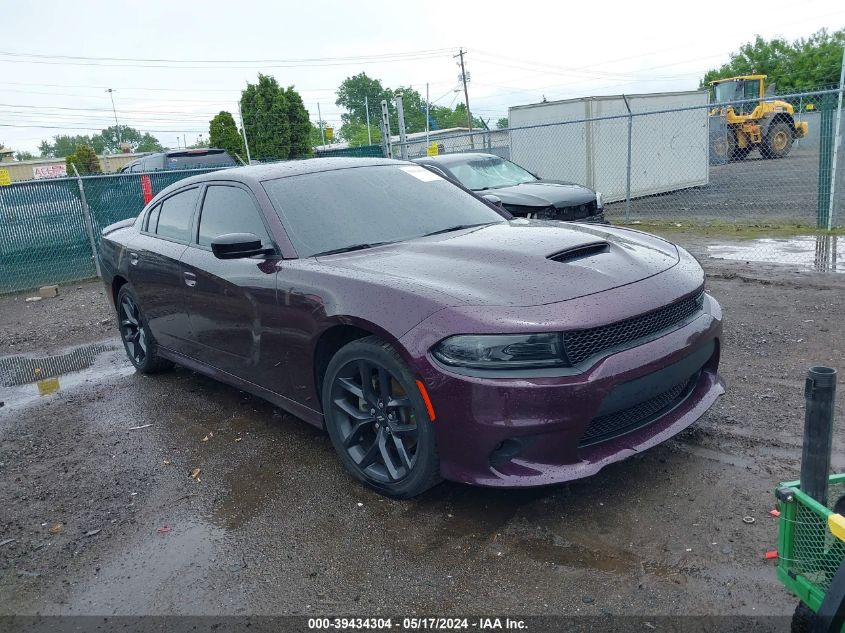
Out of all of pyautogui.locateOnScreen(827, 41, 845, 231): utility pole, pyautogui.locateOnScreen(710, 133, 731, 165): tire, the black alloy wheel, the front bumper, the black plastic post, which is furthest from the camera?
pyautogui.locateOnScreen(710, 133, 731, 165): tire

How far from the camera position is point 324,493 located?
3639 millimetres

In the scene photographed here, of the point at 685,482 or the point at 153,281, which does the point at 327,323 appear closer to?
the point at 685,482

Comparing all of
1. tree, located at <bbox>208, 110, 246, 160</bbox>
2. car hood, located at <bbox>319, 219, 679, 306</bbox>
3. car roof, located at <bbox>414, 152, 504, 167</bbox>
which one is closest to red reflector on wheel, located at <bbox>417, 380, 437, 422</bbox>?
car hood, located at <bbox>319, 219, 679, 306</bbox>

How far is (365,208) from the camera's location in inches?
165

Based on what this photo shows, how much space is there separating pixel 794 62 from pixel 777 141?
32.2 m

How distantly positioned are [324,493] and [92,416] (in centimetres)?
241

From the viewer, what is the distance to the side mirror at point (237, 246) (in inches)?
149

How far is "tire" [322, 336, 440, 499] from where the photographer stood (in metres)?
3.11

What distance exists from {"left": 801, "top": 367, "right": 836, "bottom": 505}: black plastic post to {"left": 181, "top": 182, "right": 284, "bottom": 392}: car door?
2.65 meters

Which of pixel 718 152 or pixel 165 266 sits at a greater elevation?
pixel 165 266

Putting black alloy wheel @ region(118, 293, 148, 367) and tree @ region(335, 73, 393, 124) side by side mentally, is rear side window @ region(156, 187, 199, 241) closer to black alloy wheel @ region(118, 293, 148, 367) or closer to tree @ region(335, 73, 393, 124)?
black alloy wheel @ region(118, 293, 148, 367)

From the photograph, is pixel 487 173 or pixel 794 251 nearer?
pixel 794 251

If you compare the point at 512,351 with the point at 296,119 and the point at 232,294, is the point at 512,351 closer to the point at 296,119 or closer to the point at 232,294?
the point at 232,294

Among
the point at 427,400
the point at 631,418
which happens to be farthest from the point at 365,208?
the point at 631,418
